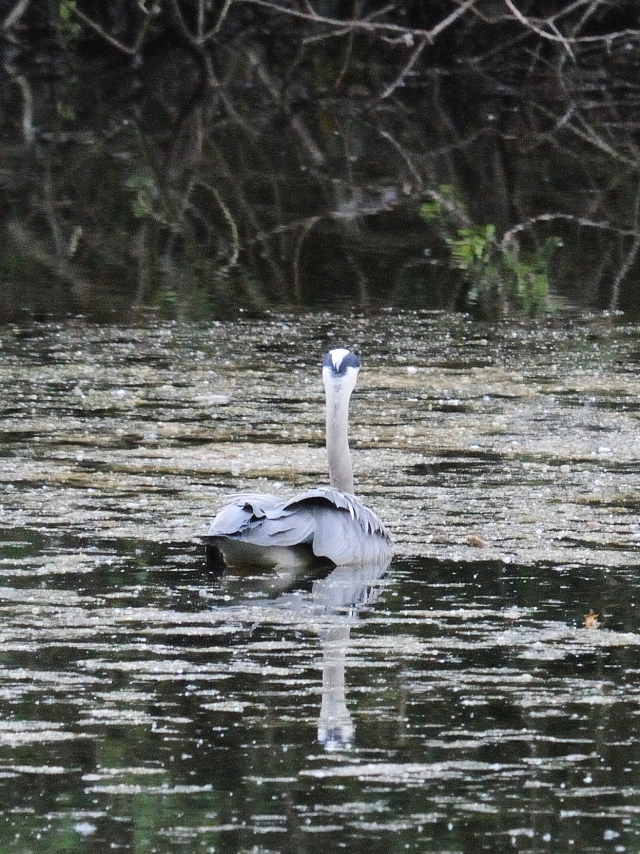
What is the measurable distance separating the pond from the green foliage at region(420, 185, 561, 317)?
1696mm

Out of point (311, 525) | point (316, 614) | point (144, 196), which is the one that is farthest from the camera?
point (144, 196)

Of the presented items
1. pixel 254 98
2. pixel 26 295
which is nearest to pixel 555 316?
pixel 26 295

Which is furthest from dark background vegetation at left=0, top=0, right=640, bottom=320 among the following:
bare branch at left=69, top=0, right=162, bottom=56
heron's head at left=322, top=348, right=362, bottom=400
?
heron's head at left=322, top=348, right=362, bottom=400

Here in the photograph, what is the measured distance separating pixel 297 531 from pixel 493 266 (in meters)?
7.50

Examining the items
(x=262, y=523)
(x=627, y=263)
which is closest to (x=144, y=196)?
(x=627, y=263)

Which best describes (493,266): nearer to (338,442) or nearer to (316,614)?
(338,442)

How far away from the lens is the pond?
4.79 m

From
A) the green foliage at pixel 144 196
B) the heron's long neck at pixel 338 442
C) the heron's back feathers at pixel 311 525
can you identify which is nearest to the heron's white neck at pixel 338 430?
the heron's long neck at pixel 338 442

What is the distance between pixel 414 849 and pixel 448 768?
0.53 m

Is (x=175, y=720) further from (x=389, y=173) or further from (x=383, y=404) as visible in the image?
(x=389, y=173)

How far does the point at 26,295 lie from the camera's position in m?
12.8

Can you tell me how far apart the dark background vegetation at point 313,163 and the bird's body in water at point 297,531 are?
17.3 ft

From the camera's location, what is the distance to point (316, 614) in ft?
21.8

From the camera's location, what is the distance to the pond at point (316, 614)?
4785 millimetres
